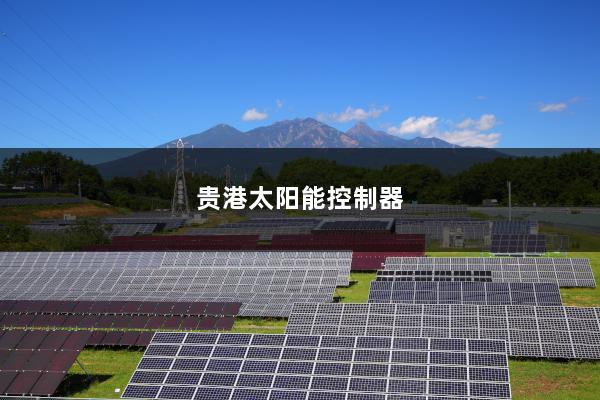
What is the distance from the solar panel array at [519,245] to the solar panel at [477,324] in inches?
818

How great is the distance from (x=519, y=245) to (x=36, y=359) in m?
30.5

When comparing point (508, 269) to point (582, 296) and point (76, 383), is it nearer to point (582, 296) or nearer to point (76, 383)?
point (582, 296)

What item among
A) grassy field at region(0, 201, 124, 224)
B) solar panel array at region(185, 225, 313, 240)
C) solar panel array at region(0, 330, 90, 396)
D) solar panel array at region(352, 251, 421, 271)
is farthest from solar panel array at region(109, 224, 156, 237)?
solar panel array at region(0, 330, 90, 396)

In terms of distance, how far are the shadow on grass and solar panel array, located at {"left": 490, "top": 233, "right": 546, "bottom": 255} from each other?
2790cm

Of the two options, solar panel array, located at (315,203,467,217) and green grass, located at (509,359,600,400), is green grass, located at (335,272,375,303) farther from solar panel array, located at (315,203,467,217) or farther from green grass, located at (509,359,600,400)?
solar panel array, located at (315,203,467,217)

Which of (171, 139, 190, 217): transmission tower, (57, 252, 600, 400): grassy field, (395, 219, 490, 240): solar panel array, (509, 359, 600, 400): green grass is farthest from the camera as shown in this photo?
(171, 139, 190, 217): transmission tower

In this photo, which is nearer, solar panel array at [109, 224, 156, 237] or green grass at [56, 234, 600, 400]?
green grass at [56, 234, 600, 400]

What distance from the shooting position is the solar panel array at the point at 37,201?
73.9 metres

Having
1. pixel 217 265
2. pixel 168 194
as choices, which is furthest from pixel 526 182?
pixel 217 265

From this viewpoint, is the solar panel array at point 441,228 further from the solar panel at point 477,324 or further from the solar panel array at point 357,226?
the solar panel at point 477,324

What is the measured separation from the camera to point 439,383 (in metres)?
12.8

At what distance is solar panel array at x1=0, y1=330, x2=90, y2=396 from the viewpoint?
1481 cm

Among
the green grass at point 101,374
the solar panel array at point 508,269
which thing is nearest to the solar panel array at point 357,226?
the solar panel array at point 508,269

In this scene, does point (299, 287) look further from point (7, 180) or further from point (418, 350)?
point (7, 180)
